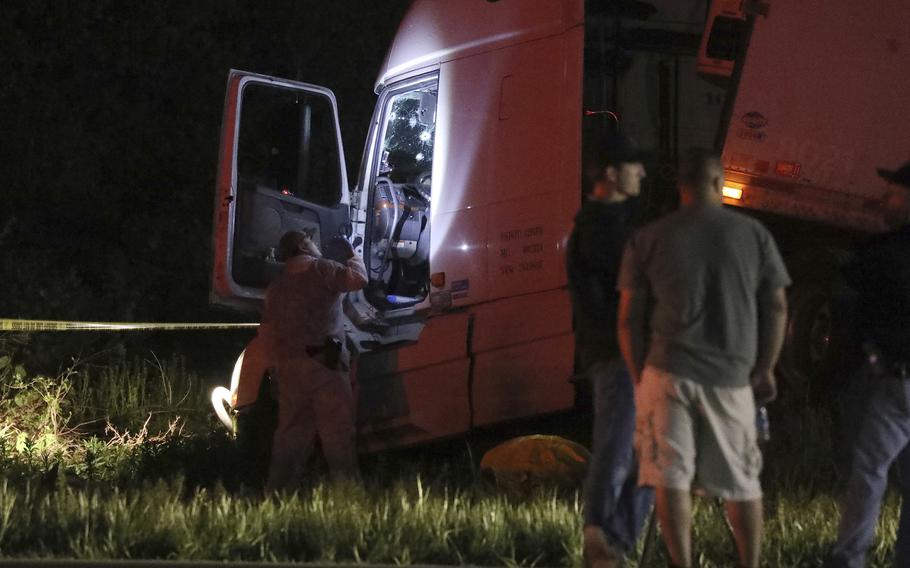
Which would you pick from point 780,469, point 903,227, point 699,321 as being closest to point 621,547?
point 699,321

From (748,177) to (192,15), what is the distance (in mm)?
11599

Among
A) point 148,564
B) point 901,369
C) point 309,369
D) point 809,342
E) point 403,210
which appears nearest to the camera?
point 901,369

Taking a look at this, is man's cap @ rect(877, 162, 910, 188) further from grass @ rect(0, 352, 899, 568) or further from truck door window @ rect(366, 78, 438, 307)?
truck door window @ rect(366, 78, 438, 307)

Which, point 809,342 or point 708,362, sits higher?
point 708,362

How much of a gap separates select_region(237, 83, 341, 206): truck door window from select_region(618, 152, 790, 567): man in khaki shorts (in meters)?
5.06

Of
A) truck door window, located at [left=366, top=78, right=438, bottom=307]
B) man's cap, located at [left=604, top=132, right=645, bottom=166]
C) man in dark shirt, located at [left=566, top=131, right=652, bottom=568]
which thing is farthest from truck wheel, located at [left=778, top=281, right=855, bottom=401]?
truck door window, located at [left=366, top=78, right=438, bottom=307]

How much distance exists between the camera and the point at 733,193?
7926 millimetres

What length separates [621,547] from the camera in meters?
5.62

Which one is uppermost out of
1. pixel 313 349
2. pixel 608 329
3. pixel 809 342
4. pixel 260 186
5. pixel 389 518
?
pixel 608 329

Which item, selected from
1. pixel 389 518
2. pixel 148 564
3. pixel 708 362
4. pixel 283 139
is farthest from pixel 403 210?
pixel 708 362

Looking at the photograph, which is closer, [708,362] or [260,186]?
[708,362]

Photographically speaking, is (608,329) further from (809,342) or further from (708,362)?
(809,342)

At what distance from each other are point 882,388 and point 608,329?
1.04 m

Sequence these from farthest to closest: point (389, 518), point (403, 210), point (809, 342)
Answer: point (403, 210), point (809, 342), point (389, 518)
